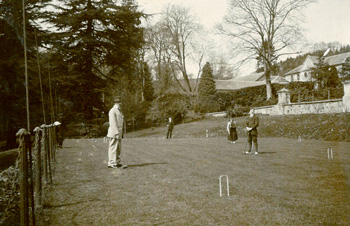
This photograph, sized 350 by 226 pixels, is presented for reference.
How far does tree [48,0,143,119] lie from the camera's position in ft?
95.6

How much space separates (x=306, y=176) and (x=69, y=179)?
6302 millimetres

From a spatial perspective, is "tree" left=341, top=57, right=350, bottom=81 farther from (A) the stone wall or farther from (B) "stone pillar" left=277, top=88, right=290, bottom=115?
(A) the stone wall

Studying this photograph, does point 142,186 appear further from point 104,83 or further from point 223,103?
point 223,103

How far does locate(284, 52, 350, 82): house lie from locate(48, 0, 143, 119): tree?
23292 mm

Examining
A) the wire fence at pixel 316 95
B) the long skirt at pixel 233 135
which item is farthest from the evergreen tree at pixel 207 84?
the long skirt at pixel 233 135

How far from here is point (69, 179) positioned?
27.5 ft

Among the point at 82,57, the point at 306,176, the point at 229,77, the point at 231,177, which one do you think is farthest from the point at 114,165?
the point at 229,77

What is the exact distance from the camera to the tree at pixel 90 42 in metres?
29.1

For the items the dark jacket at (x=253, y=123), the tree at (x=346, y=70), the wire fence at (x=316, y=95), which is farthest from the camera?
the tree at (x=346, y=70)

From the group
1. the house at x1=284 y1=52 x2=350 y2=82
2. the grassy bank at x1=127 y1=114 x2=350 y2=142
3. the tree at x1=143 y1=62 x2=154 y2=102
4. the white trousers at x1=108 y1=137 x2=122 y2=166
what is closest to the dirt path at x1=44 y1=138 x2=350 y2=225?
the white trousers at x1=108 y1=137 x2=122 y2=166

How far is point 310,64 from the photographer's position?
7112cm

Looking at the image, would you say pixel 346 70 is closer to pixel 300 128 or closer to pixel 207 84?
pixel 300 128

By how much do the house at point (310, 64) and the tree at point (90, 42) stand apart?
23.3 meters

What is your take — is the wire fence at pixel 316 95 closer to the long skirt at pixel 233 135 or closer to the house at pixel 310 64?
the house at pixel 310 64
